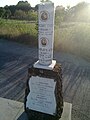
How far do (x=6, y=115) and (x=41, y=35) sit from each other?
194cm

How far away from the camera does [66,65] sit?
8.05 meters

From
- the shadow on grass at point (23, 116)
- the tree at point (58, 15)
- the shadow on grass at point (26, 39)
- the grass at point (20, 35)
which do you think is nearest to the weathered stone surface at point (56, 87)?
the shadow on grass at point (23, 116)

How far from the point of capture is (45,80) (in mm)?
3572

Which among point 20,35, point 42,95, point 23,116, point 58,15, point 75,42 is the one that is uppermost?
point 58,15

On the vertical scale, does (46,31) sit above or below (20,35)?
above

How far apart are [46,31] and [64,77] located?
136 inches

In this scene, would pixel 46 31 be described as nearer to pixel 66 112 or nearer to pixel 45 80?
pixel 45 80

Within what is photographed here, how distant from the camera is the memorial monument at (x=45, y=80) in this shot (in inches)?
132

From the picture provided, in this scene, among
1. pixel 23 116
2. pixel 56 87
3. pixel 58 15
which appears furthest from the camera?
pixel 58 15

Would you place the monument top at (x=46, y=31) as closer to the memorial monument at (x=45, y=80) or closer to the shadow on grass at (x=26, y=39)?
the memorial monument at (x=45, y=80)

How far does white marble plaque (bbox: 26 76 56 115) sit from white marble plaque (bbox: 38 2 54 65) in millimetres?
390

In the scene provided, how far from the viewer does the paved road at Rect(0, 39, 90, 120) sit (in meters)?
4.95

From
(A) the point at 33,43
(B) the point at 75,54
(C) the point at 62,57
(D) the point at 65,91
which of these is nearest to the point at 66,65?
(C) the point at 62,57

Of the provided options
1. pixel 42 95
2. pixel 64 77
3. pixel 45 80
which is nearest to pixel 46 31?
pixel 45 80
